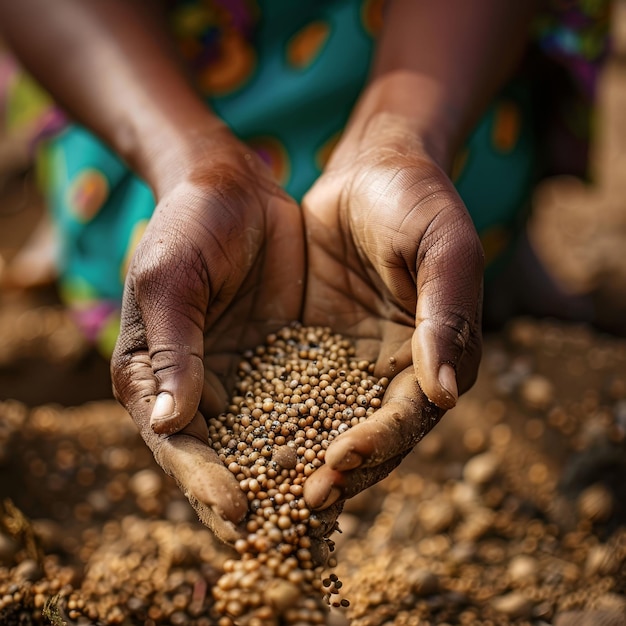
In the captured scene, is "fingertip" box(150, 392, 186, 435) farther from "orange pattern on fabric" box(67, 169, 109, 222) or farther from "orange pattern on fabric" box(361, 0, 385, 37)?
"orange pattern on fabric" box(361, 0, 385, 37)

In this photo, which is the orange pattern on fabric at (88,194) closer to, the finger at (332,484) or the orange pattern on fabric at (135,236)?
the orange pattern on fabric at (135,236)

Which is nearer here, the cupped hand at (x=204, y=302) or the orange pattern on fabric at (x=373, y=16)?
the cupped hand at (x=204, y=302)

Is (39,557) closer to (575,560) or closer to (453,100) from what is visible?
(575,560)

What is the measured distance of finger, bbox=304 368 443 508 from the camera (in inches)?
40.0

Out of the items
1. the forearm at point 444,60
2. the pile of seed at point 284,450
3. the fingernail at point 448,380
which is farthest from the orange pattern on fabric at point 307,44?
the fingernail at point 448,380

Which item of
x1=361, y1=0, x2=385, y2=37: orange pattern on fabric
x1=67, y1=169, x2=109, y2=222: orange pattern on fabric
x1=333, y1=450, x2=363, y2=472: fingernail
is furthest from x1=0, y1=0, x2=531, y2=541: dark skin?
x1=67, y1=169, x2=109, y2=222: orange pattern on fabric

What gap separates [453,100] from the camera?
1.58 m

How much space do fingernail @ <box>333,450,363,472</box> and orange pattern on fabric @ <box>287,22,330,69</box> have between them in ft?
3.71

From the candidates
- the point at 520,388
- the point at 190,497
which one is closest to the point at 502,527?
the point at 520,388

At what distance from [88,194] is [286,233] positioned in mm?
816

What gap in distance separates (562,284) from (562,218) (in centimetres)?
62

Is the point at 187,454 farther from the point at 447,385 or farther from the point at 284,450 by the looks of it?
the point at 447,385

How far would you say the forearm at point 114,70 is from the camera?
1526 mm

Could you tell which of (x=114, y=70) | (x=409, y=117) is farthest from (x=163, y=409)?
A: (x=114, y=70)
